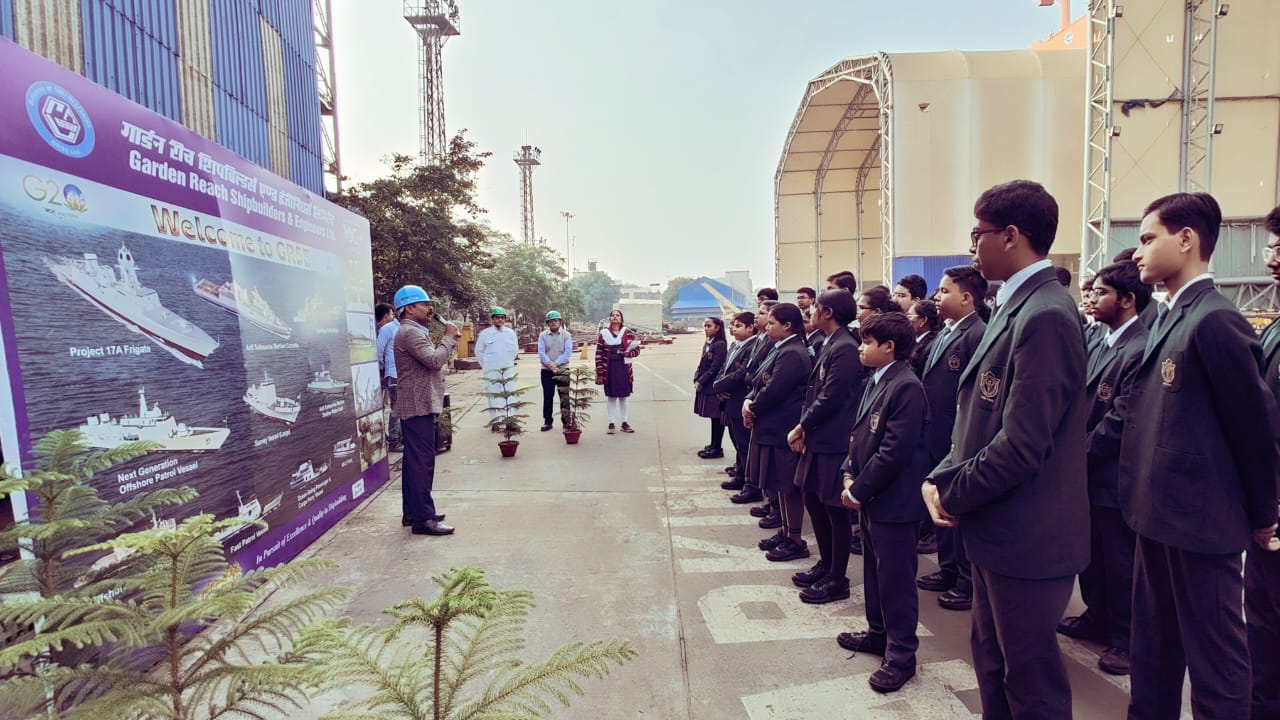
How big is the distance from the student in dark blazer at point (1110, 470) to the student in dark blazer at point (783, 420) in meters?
1.60

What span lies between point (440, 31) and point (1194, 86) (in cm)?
3263

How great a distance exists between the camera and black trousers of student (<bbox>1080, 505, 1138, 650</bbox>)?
10.1 ft

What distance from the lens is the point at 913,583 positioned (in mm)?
2881

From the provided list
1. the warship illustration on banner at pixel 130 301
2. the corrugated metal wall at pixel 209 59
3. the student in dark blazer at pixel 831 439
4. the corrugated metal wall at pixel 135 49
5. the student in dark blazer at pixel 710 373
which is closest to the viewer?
the warship illustration on banner at pixel 130 301

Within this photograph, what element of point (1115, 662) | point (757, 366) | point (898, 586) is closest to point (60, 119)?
point (898, 586)

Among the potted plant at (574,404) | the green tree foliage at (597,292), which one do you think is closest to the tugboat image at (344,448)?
the potted plant at (574,404)

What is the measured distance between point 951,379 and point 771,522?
192 centimetres

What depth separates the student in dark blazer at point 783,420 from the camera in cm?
446

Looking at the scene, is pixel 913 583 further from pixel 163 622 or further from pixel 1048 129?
pixel 1048 129

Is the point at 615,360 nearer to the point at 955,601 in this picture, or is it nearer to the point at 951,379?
the point at 951,379

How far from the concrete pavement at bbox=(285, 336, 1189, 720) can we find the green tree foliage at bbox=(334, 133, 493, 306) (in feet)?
20.4

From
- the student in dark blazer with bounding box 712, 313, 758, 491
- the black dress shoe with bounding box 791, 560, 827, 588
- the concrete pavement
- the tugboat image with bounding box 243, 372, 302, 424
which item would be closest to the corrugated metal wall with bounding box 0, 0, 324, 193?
the tugboat image with bounding box 243, 372, 302, 424

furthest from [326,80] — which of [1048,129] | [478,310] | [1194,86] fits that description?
[1194,86]

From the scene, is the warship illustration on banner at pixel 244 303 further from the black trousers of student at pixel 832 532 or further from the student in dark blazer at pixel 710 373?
the student in dark blazer at pixel 710 373
